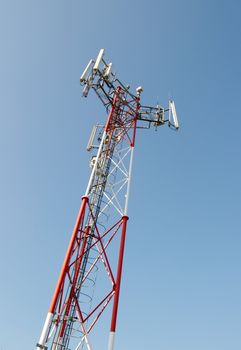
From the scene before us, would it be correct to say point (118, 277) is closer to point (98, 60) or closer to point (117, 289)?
point (117, 289)

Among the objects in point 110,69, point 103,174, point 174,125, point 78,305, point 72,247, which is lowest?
point 78,305

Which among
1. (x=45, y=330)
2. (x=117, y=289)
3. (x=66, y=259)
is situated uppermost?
(x=66, y=259)

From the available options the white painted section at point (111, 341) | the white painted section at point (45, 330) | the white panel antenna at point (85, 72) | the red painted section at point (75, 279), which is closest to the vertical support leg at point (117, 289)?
the white painted section at point (111, 341)

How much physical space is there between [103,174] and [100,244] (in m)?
3.91

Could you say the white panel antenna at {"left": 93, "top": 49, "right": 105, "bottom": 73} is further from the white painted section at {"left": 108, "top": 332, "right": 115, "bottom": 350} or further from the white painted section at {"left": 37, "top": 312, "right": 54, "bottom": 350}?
the white painted section at {"left": 108, "top": 332, "right": 115, "bottom": 350}

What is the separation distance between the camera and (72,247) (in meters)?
13.1

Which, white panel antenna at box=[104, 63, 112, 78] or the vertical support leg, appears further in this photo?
white panel antenna at box=[104, 63, 112, 78]

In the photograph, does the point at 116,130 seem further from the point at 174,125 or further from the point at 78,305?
the point at 78,305

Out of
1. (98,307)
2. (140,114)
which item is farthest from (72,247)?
(140,114)

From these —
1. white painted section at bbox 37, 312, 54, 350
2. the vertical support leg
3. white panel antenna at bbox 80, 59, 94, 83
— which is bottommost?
white painted section at bbox 37, 312, 54, 350

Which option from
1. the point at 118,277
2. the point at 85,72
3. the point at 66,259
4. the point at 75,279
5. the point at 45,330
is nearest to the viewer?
the point at 45,330

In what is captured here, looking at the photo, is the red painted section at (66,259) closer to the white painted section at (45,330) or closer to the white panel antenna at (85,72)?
the white painted section at (45,330)

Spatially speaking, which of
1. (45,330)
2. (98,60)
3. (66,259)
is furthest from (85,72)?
(45,330)

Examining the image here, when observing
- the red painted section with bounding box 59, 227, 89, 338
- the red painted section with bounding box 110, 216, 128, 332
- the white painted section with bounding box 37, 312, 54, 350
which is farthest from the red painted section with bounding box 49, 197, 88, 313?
the red painted section with bounding box 110, 216, 128, 332
